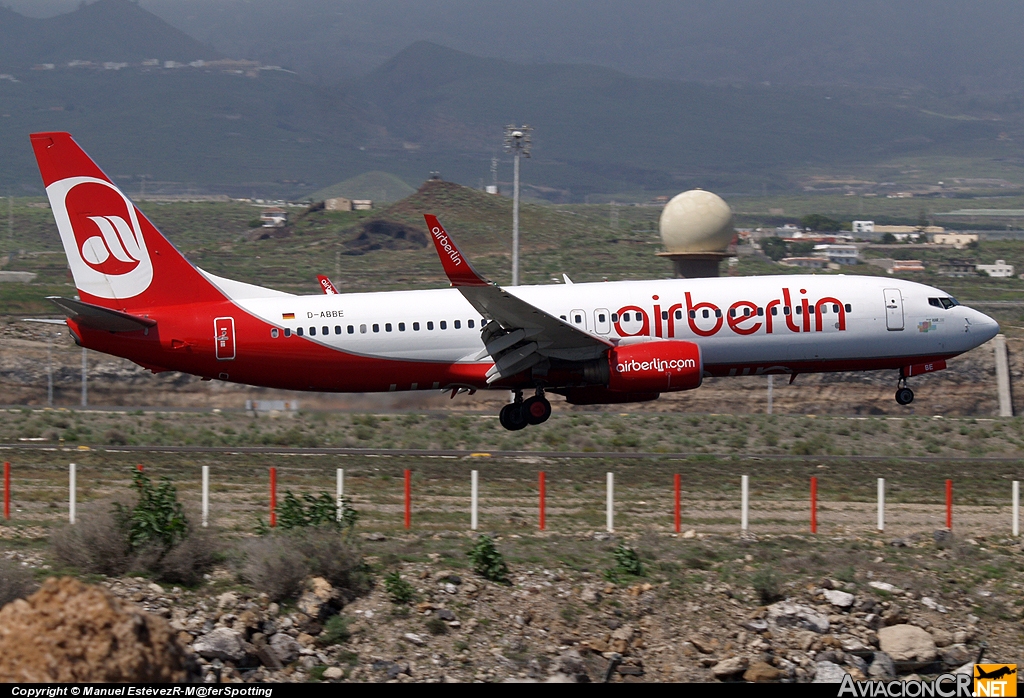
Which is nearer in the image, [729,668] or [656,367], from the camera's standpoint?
[729,668]

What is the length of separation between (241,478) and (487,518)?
7.48 metres

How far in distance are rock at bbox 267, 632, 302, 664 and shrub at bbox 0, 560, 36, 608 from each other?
388 centimetres

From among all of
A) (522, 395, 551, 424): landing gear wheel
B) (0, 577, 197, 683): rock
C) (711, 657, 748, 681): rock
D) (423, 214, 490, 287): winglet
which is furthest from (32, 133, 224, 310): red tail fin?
(0, 577, 197, 683): rock

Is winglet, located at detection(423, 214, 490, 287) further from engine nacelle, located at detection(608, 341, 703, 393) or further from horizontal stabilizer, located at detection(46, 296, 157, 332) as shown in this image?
horizontal stabilizer, located at detection(46, 296, 157, 332)

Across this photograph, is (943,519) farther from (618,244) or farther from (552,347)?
(618,244)

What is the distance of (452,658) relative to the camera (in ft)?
62.1

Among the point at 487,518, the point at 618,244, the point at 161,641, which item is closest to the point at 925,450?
the point at 487,518

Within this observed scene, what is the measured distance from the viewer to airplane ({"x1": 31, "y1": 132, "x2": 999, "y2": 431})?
103ft

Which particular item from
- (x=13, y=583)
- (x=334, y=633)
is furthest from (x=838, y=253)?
(x=13, y=583)

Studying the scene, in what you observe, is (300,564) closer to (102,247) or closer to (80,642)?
(80,642)

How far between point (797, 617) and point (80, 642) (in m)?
12.4

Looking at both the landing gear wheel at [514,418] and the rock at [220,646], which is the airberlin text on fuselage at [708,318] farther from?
the rock at [220,646]

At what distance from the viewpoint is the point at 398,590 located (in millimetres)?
20094

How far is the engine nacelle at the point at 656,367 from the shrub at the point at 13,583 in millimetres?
16314
